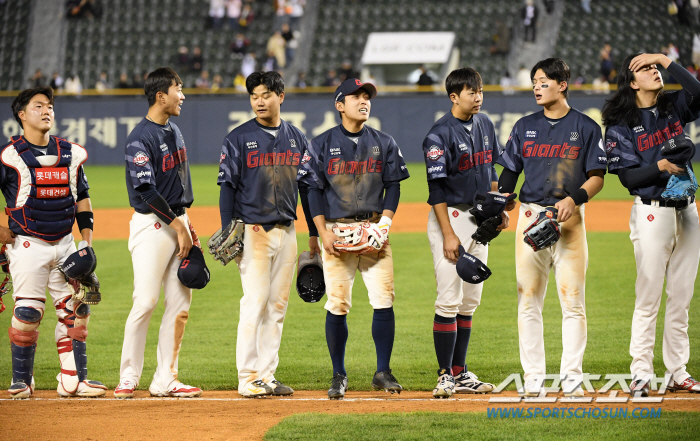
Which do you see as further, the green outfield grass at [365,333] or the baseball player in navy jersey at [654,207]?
the green outfield grass at [365,333]

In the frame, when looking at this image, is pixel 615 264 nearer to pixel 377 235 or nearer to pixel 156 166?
pixel 377 235

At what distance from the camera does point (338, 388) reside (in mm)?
5492

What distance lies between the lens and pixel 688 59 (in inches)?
976

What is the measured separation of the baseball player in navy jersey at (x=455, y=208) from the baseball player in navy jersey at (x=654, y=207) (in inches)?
35.9

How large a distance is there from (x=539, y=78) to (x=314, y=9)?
90.4 feet

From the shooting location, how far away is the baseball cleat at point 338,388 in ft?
18.0

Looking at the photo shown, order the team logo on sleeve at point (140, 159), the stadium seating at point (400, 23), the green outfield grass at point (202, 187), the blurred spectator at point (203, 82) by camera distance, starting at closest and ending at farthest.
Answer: the team logo on sleeve at point (140, 159) → the green outfield grass at point (202, 187) → the blurred spectator at point (203, 82) → the stadium seating at point (400, 23)

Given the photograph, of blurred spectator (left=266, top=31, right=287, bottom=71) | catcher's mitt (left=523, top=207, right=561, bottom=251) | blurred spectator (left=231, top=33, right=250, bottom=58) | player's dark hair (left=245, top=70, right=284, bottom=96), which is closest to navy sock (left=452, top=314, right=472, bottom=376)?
catcher's mitt (left=523, top=207, right=561, bottom=251)

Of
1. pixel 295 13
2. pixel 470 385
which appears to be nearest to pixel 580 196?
pixel 470 385

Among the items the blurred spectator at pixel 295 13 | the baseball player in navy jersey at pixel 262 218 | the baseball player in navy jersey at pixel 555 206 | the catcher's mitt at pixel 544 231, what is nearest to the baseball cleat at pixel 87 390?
the baseball player in navy jersey at pixel 262 218

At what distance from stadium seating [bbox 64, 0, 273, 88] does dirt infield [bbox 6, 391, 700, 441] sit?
24427 mm

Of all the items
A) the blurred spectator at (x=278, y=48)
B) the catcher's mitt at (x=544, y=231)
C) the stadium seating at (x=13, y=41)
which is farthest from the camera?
the stadium seating at (x=13, y=41)

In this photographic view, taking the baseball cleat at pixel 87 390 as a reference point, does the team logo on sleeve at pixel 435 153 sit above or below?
above

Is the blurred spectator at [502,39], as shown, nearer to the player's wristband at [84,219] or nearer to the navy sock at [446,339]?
the navy sock at [446,339]
